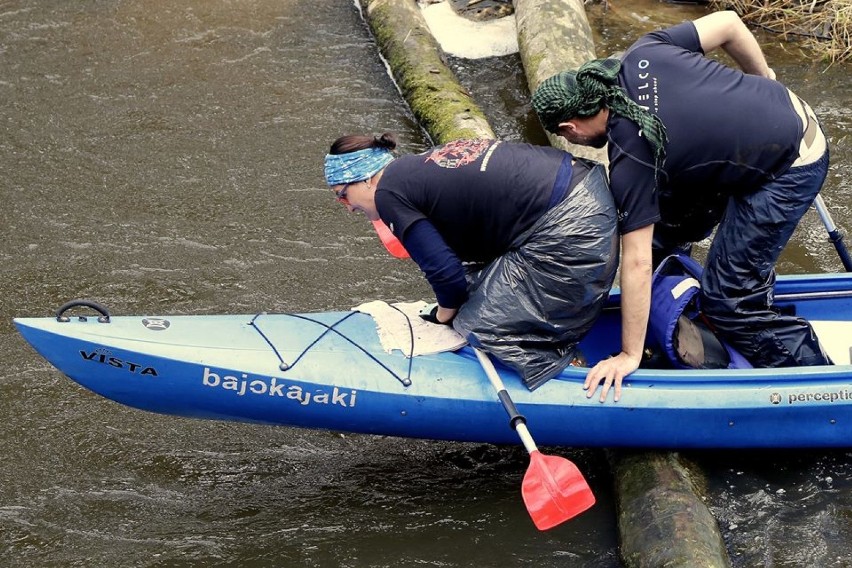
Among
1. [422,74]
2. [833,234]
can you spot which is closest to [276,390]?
[833,234]

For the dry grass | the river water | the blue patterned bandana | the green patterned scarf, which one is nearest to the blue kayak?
the river water

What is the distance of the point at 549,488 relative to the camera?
3.51 metres

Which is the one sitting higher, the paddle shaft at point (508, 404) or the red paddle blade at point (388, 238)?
the red paddle blade at point (388, 238)

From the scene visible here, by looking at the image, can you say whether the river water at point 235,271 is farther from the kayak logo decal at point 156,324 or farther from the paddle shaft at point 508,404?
the kayak logo decal at point 156,324

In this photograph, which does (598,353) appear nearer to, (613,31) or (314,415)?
(314,415)

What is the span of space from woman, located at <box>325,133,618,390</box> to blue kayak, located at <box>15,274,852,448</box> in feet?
0.68

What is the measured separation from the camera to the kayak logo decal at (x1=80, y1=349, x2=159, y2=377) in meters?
3.63

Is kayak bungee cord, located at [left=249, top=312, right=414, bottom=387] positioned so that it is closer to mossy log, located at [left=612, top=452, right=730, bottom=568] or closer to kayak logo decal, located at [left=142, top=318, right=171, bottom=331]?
kayak logo decal, located at [left=142, top=318, right=171, bottom=331]

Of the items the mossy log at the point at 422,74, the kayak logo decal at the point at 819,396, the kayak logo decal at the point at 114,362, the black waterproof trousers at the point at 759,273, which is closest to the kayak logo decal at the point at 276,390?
the kayak logo decal at the point at 114,362

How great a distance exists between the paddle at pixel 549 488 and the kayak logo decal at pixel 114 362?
123 centimetres

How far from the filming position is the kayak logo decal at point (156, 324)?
3.74 metres

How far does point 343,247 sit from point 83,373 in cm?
209

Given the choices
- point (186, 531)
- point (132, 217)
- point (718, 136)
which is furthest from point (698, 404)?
point (132, 217)

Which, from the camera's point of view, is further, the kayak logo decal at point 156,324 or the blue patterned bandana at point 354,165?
the kayak logo decal at point 156,324
